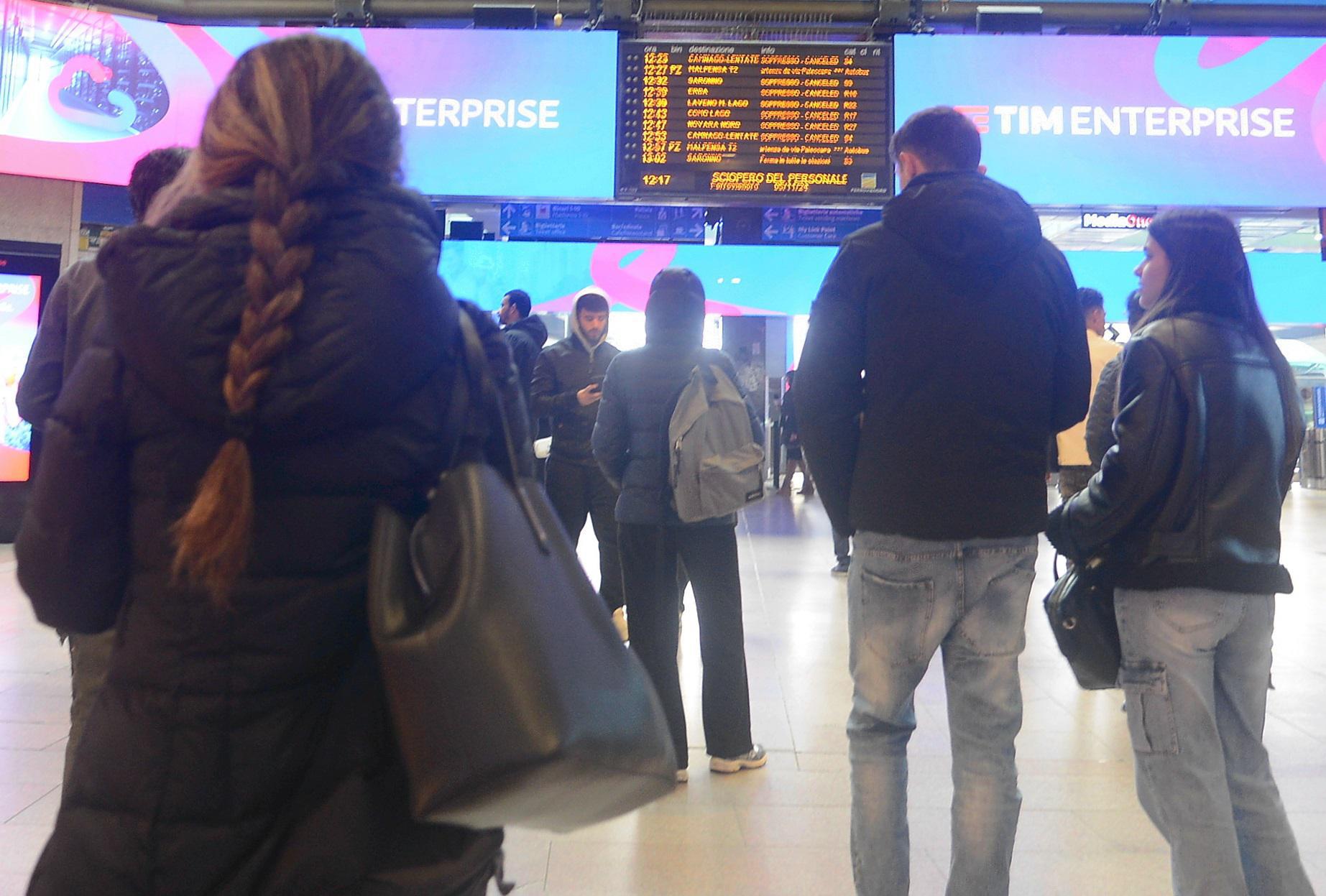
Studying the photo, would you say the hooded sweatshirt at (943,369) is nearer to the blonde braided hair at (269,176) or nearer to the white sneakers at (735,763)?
the blonde braided hair at (269,176)

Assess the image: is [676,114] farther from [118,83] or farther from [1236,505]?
[1236,505]

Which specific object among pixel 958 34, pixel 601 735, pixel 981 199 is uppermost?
pixel 958 34

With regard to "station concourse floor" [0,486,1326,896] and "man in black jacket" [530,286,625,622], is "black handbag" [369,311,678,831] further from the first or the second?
"man in black jacket" [530,286,625,622]

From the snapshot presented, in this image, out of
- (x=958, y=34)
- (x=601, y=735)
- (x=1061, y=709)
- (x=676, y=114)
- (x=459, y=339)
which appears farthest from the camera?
(x=958, y=34)

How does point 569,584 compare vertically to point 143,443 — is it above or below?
Result: below

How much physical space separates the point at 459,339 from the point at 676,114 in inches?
200

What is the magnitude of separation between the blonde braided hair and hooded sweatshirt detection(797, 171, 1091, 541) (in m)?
A: 1.06

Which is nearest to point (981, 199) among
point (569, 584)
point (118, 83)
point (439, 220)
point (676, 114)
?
point (439, 220)

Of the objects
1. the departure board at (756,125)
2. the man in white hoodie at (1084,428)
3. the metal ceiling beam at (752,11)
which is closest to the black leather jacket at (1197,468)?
the man in white hoodie at (1084,428)

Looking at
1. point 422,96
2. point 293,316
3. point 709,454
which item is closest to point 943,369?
point 709,454

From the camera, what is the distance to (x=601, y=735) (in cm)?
105

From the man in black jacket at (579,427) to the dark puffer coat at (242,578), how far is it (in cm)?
339

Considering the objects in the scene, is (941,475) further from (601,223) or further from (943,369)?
(601,223)

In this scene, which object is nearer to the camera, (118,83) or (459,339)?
(459,339)
